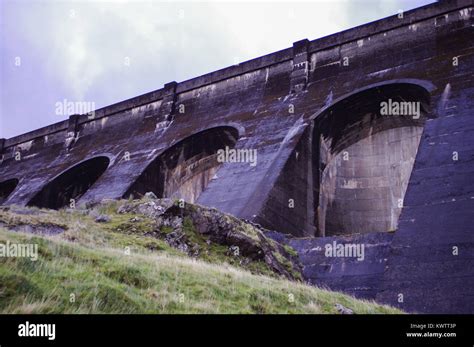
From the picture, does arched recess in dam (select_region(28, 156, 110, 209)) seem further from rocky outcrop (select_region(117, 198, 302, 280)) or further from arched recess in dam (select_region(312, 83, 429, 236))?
rocky outcrop (select_region(117, 198, 302, 280))

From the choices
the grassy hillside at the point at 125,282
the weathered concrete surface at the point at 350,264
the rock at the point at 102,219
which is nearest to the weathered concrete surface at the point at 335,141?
the weathered concrete surface at the point at 350,264

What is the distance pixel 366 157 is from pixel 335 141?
5032 millimetres

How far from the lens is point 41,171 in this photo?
1059 inches

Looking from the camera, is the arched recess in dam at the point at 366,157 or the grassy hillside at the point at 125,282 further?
the arched recess in dam at the point at 366,157

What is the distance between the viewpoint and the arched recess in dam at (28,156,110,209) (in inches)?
964

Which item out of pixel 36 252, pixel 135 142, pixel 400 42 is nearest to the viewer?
pixel 36 252

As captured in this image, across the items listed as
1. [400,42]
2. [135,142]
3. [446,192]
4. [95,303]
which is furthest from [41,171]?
[95,303]

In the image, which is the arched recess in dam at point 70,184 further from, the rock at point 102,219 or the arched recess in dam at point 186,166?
the rock at point 102,219

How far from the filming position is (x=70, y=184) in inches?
1003

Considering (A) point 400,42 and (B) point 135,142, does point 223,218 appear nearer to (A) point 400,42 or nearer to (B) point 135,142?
(A) point 400,42

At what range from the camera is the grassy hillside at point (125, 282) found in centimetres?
580

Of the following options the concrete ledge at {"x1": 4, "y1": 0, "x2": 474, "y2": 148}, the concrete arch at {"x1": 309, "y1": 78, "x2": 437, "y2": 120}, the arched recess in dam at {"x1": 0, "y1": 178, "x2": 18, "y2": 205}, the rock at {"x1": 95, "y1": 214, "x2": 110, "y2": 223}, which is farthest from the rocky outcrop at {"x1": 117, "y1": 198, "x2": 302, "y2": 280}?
the arched recess in dam at {"x1": 0, "y1": 178, "x2": 18, "y2": 205}

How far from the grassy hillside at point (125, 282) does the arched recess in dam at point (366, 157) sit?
27.2ft
